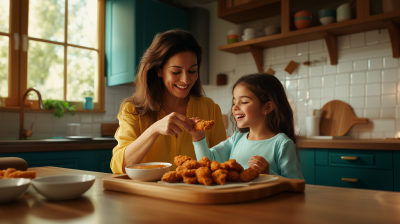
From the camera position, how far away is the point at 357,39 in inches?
119

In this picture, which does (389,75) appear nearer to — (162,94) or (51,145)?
(162,94)

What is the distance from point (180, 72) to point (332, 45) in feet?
6.56

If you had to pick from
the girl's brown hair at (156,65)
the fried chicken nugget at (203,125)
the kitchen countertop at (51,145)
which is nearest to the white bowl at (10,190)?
the fried chicken nugget at (203,125)

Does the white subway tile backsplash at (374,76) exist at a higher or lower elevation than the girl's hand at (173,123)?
higher

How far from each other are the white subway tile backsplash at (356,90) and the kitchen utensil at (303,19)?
0.75m

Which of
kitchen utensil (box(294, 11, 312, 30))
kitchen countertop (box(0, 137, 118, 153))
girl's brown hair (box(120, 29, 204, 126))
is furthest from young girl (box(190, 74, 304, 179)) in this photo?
kitchen utensil (box(294, 11, 312, 30))

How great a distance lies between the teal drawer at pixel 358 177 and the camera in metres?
2.31

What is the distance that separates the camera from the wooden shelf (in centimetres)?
266

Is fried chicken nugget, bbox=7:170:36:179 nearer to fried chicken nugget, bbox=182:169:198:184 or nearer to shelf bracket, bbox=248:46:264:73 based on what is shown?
fried chicken nugget, bbox=182:169:198:184

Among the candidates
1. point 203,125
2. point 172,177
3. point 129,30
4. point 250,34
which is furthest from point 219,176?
point 129,30

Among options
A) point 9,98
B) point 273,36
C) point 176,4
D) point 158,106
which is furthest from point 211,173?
point 176,4

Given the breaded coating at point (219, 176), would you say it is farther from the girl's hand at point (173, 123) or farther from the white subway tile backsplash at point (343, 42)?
the white subway tile backsplash at point (343, 42)

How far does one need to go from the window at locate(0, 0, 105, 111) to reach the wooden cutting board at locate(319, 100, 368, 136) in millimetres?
2546

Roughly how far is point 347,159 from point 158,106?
1569mm
